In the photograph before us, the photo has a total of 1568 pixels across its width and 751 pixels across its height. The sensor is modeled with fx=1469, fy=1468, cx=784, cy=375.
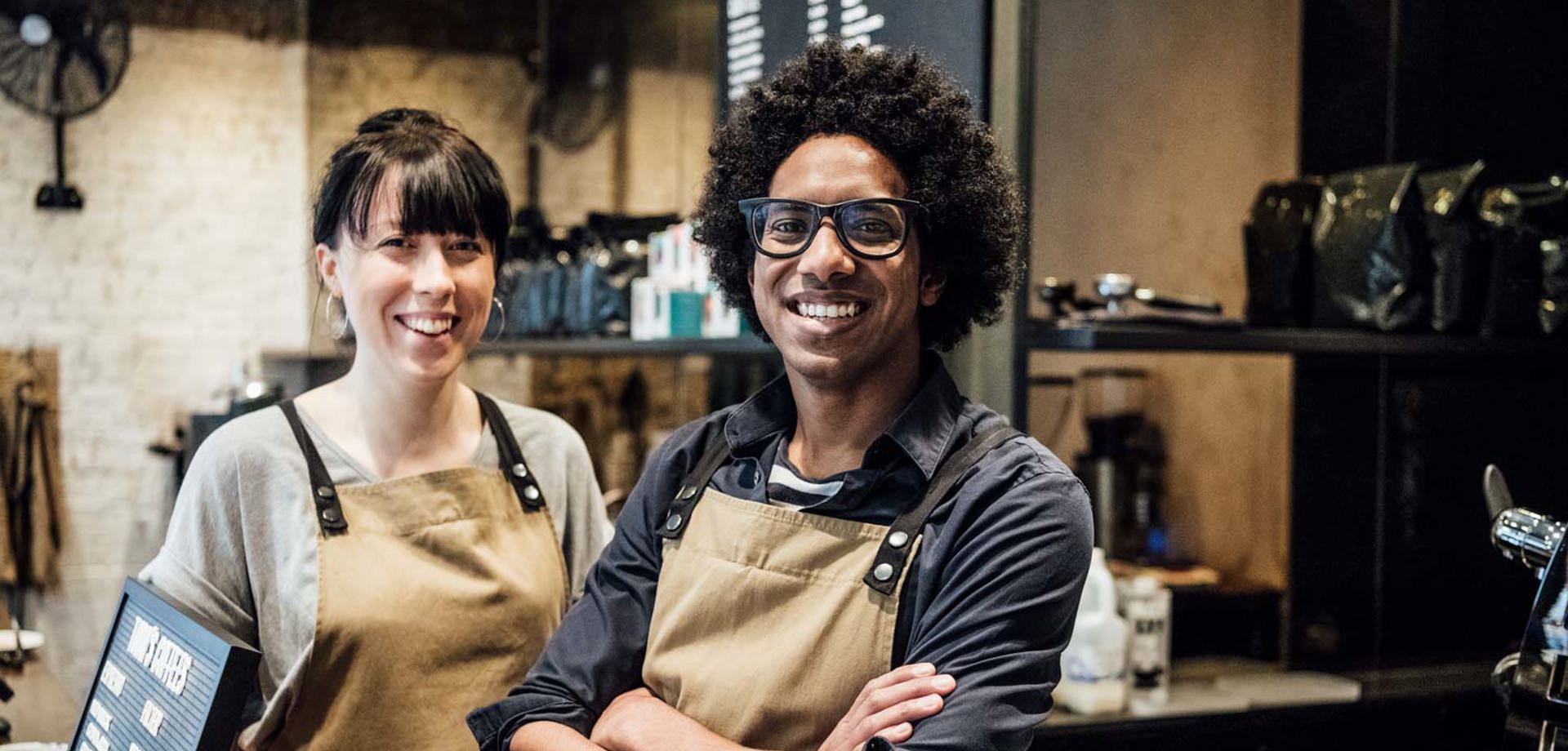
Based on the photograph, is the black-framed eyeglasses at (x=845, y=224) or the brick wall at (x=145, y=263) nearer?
the black-framed eyeglasses at (x=845, y=224)

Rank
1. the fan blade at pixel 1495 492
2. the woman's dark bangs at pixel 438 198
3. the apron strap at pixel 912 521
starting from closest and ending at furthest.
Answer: the apron strap at pixel 912 521 < the fan blade at pixel 1495 492 < the woman's dark bangs at pixel 438 198

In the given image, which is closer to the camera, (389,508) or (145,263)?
(389,508)

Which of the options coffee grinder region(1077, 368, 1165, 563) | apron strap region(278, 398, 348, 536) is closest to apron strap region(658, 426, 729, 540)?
apron strap region(278, 398, 348, 536)

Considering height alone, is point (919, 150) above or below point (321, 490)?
above

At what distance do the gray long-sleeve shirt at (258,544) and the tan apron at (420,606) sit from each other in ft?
0.07

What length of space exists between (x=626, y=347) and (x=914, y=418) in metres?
2.64

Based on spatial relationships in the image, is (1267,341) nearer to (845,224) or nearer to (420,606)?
(845,224)

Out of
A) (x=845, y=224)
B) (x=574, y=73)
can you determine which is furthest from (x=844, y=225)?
(x=574, y=73)

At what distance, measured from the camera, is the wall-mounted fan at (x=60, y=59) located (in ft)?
20.7

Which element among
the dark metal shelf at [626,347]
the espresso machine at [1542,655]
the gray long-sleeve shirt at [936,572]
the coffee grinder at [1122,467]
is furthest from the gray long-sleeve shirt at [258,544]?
the coffee grinder at [1122,467]

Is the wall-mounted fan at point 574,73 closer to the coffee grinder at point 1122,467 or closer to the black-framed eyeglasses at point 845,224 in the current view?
the coffee grinder at point 1122,467

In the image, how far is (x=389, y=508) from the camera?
76.2 inches

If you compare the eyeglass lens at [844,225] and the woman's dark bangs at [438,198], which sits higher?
the woman's dark bangs at [438,198]

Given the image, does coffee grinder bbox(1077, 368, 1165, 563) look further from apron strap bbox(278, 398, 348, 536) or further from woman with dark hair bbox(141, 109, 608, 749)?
apron strap bbox(278, 398, 348, 536)
